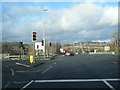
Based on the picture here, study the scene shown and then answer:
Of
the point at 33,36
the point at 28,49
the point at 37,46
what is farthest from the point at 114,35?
the point at 33,36

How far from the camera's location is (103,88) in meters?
8.58

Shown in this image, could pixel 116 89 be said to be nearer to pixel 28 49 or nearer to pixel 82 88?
pixel 82 88

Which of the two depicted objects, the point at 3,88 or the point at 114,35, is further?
the point at 114,35

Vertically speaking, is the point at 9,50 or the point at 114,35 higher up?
the point at 114,35

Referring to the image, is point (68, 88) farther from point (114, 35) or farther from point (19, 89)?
point (114, 35)

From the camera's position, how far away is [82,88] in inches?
342

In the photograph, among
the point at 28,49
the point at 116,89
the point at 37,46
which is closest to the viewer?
the point at 116,89

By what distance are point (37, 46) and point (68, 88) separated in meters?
34.7

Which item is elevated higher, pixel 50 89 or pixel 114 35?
pixel 114 35

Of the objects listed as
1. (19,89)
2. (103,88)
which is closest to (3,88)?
(19,89)

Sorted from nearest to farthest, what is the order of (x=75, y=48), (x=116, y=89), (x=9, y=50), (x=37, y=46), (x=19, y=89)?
1. (x=116, y=89)
2. (x=19, y=89)
3. (x=37, y=46)
4. (x=9, y=50)
5. (x=75, y=48)

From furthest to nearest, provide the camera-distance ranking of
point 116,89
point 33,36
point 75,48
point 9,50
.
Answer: point 75,48, point 9,50, point 33,36, point 116,89

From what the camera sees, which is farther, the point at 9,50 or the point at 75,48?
the point at 75,48

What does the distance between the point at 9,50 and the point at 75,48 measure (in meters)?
111
